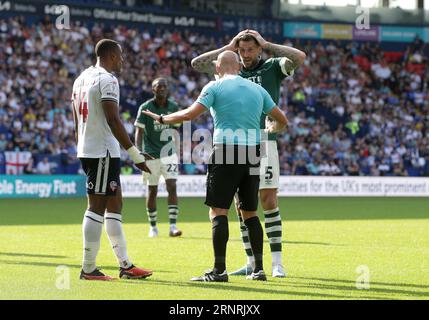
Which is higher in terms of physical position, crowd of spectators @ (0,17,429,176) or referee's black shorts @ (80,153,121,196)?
crowd of spectators @ (0,17,429,176)

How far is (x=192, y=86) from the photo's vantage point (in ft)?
132

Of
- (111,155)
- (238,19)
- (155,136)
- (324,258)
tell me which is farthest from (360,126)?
(111,155)

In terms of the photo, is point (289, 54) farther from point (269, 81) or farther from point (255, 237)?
point (255, 237)

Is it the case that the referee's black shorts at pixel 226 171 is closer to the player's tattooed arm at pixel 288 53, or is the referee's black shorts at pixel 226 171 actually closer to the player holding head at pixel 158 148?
the player's tattooed arm at pixel 288 53

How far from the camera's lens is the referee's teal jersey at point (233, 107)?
939 centimetres

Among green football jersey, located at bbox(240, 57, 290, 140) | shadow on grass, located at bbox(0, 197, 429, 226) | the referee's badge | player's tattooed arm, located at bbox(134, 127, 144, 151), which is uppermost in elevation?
green football jersey, located at bbox(240, 57, 290, 140)

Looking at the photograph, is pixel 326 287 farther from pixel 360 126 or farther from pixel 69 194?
pixel 360 126

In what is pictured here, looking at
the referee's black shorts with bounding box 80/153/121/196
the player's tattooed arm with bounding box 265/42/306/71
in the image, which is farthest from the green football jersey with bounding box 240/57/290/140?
the referee's black shorts with bounding box 80/153/121/196

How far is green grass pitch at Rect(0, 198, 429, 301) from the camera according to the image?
343 inches

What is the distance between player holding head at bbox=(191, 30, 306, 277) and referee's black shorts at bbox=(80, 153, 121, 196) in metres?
1.86

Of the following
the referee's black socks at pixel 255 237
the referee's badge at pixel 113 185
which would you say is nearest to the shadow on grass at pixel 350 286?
the referee's black socks at pixel 255 237

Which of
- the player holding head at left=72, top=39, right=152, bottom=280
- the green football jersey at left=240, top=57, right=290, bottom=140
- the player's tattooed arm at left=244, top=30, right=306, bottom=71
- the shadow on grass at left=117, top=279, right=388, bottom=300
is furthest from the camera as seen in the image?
the green football jersey at left=240, top=57, right=290, bottom=140

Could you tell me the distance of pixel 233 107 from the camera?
30.9ft

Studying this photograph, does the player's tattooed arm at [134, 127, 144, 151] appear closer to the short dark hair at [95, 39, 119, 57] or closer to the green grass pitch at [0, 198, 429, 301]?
the green grass pitch at [0, 198, 429, 301]
